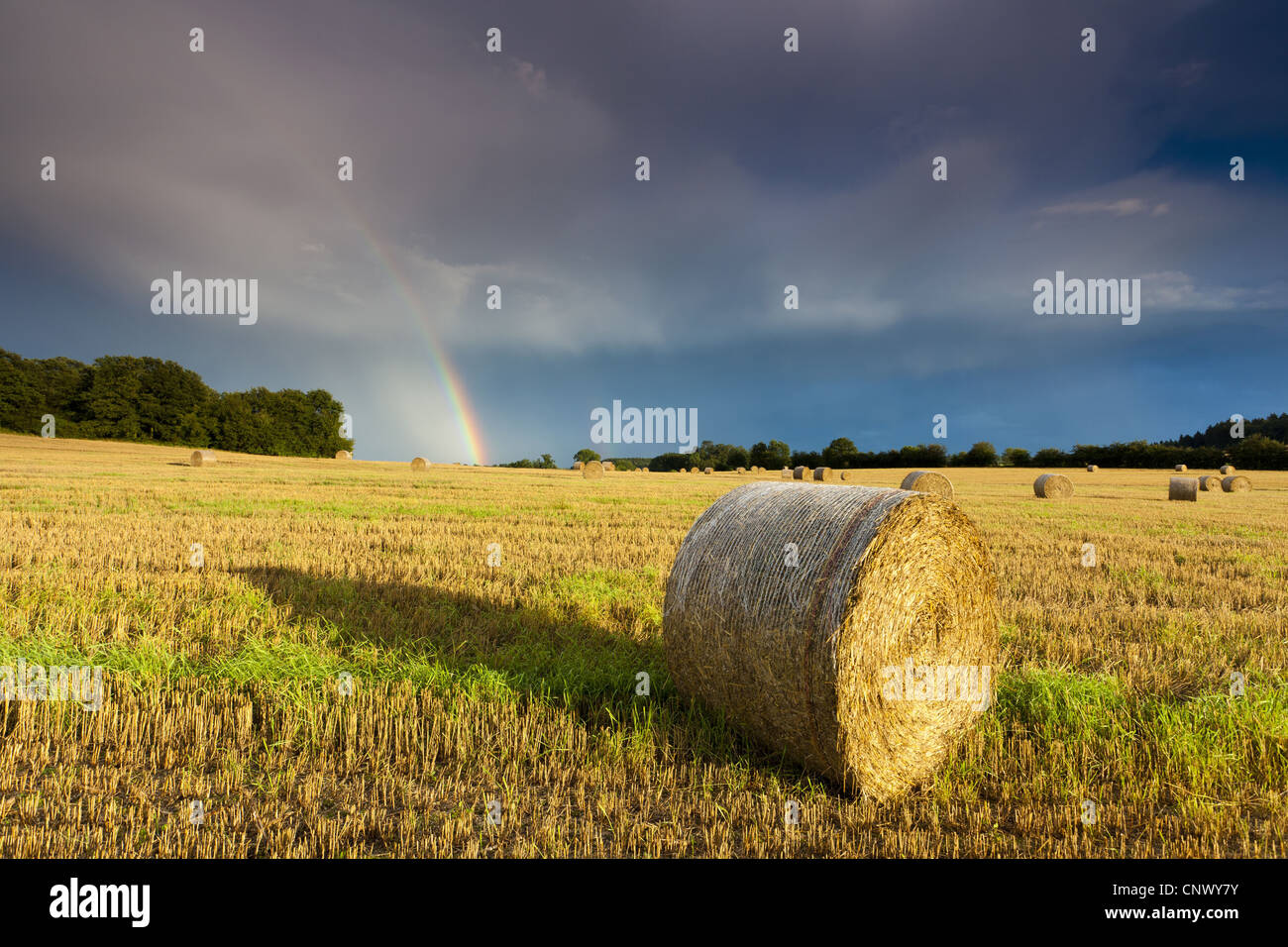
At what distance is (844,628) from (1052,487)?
1245 inches

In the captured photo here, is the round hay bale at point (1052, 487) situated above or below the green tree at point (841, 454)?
below

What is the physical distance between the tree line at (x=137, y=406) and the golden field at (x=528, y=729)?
73.6 meters

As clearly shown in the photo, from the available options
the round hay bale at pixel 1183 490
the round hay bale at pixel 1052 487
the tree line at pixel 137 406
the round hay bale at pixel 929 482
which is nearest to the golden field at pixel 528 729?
the round hay bale at pixel 929 482

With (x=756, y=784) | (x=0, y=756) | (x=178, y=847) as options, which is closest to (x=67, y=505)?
(x=0, y=756)

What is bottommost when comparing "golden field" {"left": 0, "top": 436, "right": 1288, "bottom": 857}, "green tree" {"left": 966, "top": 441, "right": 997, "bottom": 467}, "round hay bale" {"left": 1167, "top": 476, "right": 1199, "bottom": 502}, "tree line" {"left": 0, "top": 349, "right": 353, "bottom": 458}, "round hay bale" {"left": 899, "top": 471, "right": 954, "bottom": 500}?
"golden field" {"left": 0, "top": 436, "right": 1288, "bottom": 857}

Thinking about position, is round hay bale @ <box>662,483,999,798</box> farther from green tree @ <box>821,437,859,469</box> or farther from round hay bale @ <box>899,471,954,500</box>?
green tree @ <box>821,437,859,469</box>

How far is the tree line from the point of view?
217ft

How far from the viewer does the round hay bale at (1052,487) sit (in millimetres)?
29953

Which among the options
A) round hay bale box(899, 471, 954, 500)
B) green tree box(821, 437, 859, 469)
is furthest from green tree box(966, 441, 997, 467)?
round hay bale box(899, 471, 954, 500)

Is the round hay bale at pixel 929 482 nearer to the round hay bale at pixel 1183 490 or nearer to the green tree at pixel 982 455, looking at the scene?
the round hay bale at pixel 1183 490

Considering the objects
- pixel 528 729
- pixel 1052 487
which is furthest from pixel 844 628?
pixel 1052 487

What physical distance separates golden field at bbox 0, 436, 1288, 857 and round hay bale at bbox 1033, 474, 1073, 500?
22966 millimetres

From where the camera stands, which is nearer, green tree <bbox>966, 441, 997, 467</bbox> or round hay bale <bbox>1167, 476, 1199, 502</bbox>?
round hay bale <bbox>1167, 476, 1199, 502</bbox>
